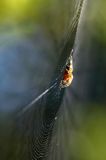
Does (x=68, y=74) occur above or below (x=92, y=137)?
above

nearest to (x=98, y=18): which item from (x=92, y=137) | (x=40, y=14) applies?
(x=40, y=14)

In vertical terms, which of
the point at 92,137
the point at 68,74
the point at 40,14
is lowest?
the point at 92,137

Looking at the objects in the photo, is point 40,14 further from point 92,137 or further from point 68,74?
point 92,137

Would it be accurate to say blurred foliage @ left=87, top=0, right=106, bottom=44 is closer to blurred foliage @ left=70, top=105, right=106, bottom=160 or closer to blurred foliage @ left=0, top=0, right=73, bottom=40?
blurred foliage @ left=0, top=0, right=73, bottom=40

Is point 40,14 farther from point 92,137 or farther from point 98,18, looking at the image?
point 92,137

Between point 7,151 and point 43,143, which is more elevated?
point 43,143

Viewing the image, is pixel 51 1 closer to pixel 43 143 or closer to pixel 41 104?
pixel 41 104

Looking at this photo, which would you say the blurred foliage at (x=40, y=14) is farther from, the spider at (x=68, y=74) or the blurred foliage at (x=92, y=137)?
the blurred foliage at (x=92, y=137)

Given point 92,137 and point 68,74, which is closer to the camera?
point 92,137

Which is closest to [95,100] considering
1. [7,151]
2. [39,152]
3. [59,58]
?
[7,151]

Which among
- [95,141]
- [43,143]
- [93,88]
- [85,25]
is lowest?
[95,141]

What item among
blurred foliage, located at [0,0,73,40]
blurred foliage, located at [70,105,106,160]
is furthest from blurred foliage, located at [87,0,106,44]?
blurred foliage, located at [70,105,106,160]
